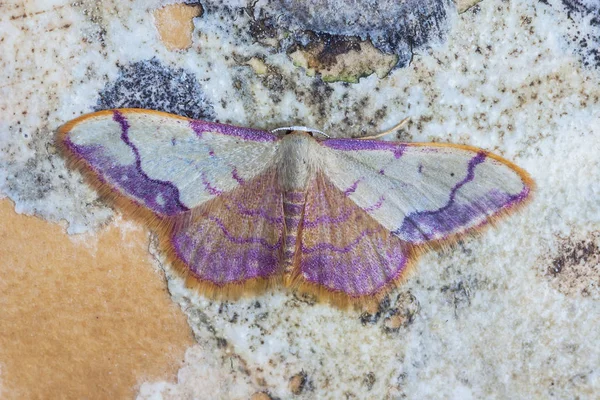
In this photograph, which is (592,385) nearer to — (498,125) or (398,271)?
(398,271)

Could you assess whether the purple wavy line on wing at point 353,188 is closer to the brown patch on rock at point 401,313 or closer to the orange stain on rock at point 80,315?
the brown patch on rock at point 401,313

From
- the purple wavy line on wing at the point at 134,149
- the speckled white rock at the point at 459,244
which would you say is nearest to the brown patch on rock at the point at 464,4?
the speckled white rock at the point at 459,244

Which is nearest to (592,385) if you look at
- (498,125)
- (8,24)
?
(498,125)

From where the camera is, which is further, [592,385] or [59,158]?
[592,385]

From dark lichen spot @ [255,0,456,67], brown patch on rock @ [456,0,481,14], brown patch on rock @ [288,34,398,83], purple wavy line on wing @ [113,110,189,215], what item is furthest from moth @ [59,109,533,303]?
brown patch on rock @ [456,0,481,14]

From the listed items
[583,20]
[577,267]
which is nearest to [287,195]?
[577,267]
